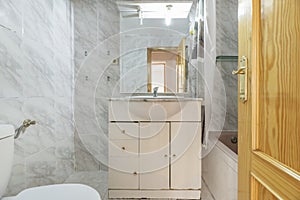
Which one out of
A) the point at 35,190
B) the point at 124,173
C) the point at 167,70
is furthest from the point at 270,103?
the point at 167,70

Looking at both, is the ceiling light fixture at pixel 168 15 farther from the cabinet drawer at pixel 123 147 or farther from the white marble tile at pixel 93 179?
the white marble tile at pixel 93 179

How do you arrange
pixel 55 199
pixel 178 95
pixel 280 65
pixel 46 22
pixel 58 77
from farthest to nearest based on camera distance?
pixel 178 95 → pixel 58 77 → pixel 46 22 → pixel 55 199 → pixel 280 65

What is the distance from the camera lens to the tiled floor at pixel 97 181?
2280mm

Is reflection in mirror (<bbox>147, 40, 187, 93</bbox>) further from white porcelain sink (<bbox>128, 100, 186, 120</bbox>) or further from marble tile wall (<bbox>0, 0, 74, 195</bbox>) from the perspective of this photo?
marble tile wall (<bbox>0, 0, 74, 195</bbox>)

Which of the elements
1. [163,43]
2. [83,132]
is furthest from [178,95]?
[83,132]

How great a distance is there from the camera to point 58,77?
2.46m

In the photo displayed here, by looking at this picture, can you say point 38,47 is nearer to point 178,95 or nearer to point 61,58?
point 61,58

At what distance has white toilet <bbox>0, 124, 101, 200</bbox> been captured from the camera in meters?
1.24

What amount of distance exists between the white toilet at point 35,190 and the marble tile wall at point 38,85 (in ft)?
1.06

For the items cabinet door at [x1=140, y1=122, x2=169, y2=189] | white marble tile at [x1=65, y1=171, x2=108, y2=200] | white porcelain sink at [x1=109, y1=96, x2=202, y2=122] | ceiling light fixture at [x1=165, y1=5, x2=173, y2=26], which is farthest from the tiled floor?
ceiling light fixture at [x1=165, y1=5, x2=173, y2=26]

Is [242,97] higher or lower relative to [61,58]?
lower

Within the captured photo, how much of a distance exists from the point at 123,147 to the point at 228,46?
120 cm

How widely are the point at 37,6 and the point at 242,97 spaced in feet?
5.59

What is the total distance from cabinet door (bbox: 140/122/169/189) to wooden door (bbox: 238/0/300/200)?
122 centimetres
